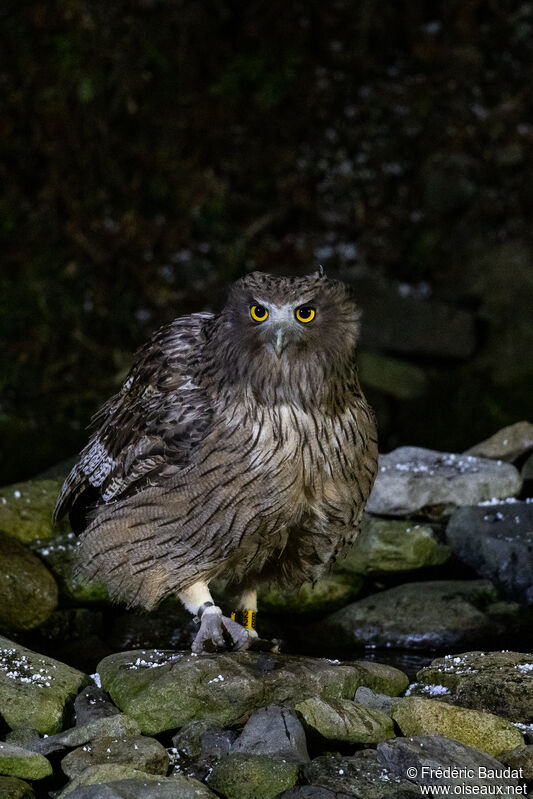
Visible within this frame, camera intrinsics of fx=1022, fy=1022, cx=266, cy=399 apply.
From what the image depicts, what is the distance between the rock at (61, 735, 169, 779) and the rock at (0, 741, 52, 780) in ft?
0.20

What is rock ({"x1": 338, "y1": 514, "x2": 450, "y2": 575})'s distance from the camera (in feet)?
14.6

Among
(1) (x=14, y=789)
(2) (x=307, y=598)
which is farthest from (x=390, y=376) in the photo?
(1) (x=14, y=789)

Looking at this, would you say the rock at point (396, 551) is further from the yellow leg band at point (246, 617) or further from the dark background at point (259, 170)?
the dark background at point (259, 170)

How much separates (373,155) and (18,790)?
28.3 ft

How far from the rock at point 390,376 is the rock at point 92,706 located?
4.96 metres

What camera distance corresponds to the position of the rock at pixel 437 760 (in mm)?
2682

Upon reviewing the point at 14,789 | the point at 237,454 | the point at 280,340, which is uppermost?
the point at 280,340

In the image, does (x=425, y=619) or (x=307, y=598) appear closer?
(x=425, y=619)

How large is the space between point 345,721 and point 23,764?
92cm

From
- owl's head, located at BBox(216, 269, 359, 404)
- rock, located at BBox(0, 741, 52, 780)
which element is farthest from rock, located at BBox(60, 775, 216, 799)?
owl's head, located at BBox(216, 269, 359, 404)

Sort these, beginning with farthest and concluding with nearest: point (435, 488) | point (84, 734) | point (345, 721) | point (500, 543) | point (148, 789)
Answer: point (435, 488) < point (500, 543) < point (345, 721) < point (84, 734) < point (148, 789)

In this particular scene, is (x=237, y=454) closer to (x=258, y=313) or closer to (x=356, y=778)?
(x=258, y=313)

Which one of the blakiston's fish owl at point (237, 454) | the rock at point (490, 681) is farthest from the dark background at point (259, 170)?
the rock at point (490, 681)

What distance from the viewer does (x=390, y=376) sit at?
8070 mm
